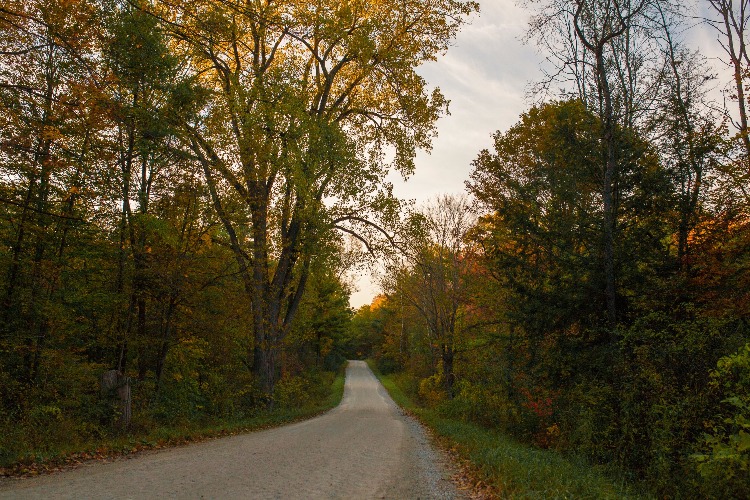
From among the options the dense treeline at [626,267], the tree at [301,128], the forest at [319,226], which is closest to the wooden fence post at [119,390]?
the forest at [319,226]

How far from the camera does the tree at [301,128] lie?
15297 mm

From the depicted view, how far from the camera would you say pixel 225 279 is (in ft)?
49.0

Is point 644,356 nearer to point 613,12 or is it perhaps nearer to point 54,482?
point 613,12

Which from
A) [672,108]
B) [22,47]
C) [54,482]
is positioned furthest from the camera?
[672,108]

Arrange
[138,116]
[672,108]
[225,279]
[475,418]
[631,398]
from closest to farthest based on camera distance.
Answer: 1. [631,398]
2. [138,116]
3. [672,108]
4. [225,279]
5. [475,418]

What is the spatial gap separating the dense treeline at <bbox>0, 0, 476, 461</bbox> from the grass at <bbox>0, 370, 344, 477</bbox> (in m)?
0.34

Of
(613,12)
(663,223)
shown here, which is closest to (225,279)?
(663,223)

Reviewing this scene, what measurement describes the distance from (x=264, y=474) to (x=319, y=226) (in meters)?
10.6

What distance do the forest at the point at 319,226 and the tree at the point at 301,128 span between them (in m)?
0.10

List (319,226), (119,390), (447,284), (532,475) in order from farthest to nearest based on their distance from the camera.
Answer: (447,284) → (319,226) → (119,390) → (532,475)

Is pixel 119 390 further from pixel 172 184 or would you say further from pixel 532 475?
pixel 532 475

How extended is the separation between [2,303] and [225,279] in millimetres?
5557

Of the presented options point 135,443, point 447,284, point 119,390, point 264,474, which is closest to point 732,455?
point 264,474

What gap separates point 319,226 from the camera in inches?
678
